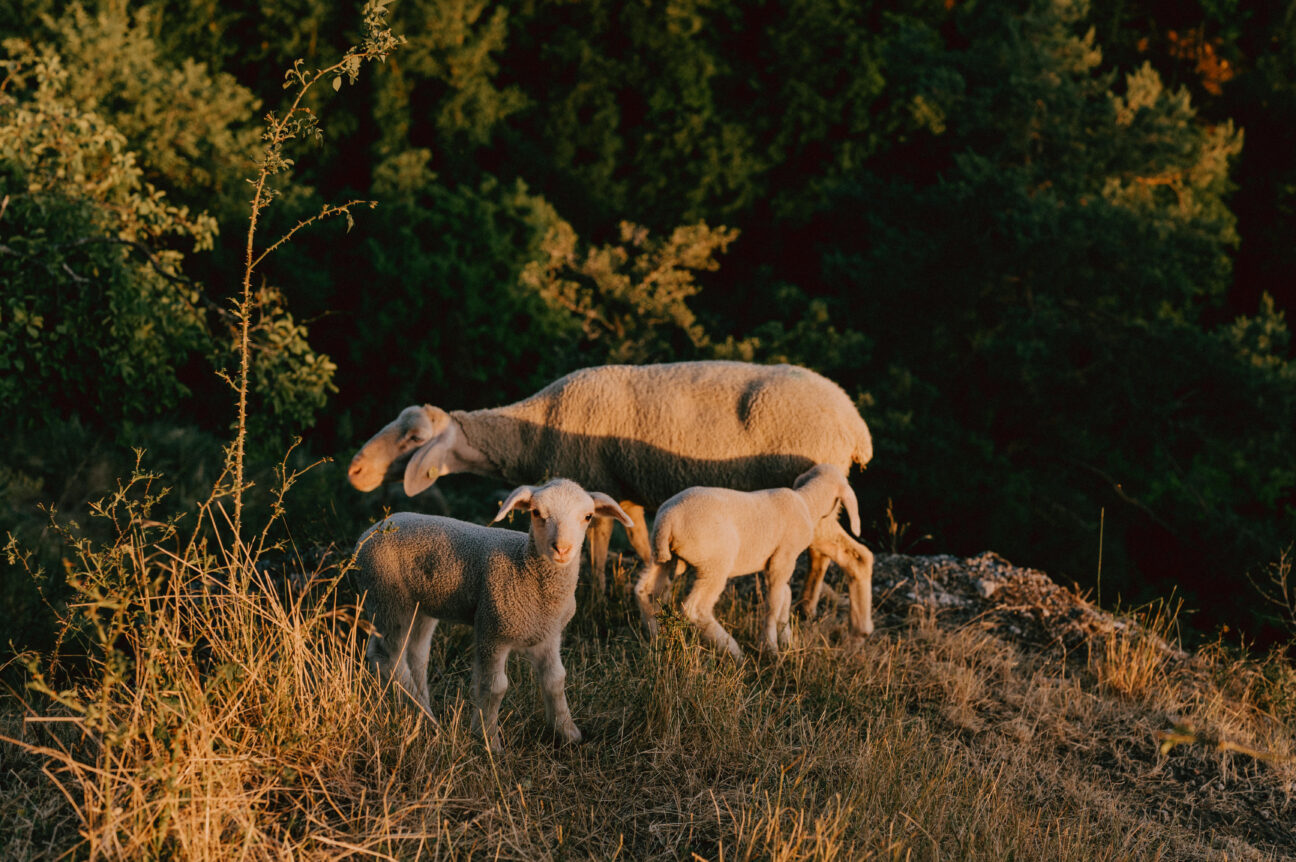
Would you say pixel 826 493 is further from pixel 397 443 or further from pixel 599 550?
pixel 397 443

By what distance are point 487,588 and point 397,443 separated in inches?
120

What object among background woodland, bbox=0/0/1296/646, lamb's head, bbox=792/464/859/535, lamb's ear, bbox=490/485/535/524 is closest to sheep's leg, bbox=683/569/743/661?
lamb's head, bbox=792/464/859/535

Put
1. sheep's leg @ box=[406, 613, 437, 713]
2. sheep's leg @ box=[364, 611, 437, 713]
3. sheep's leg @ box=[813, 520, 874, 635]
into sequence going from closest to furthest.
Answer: sheep's leg @ box=[364, 611, 437, 713]
sheep's leg @ box=[406, 613, 437, 713]
sheep's leg @ box=[813, 520, 874, 635]

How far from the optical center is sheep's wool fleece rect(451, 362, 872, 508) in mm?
6004

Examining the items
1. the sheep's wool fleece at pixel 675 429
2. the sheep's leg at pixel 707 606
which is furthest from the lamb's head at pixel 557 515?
the sheep's wool fleece at pixel 675 429

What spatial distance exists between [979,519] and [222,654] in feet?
38.0

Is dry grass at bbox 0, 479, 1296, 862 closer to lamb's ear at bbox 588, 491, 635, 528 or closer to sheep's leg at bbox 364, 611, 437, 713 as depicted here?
sheep's leg at bbox 364, 611, 437, 713

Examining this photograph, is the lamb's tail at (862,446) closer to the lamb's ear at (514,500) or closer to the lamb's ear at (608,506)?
the lamb's ear at (608,506)

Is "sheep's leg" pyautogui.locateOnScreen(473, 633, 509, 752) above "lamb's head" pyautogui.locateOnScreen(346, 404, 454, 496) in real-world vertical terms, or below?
above

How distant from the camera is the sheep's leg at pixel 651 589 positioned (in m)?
4.92

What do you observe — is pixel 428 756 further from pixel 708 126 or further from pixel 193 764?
pixel 708 126

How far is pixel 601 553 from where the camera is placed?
6.22 m

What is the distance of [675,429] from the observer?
20.3 feet

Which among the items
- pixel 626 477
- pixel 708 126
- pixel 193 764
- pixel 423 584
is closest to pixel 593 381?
pixel 626 477
